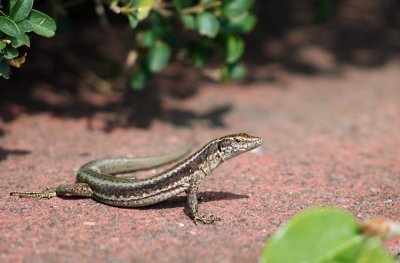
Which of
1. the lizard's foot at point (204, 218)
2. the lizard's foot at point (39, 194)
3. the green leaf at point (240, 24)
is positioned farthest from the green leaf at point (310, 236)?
the green leaf at point (240, 24)

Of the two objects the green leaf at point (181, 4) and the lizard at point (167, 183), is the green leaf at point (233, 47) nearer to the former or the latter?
the green leaf at point (181, 4)

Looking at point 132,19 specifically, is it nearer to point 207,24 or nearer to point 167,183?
point 207,24

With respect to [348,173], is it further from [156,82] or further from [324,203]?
[156,82]

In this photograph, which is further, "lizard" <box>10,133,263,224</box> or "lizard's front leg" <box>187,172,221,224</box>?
"lizard" <box>10,133,263,224</box>

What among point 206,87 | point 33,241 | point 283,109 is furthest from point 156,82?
point 33,241

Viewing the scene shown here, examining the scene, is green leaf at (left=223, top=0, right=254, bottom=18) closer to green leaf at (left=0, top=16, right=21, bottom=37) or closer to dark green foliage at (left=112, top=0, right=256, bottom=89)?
dark green foliage at (left=112, top=0, right=256, bottom=89)

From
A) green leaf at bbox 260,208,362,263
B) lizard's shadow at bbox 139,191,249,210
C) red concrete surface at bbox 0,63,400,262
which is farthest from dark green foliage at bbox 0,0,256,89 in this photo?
green leaf at bbox 260,208,362,263

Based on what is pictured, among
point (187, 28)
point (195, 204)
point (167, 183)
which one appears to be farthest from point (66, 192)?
point (187, 28)
